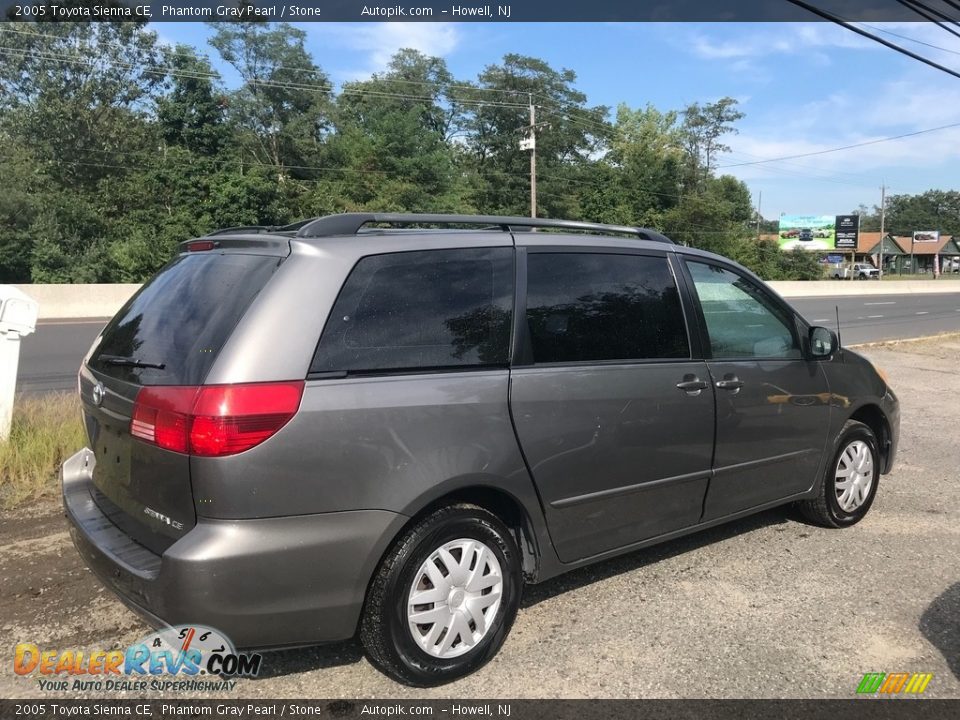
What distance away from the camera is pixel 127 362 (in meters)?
2.90

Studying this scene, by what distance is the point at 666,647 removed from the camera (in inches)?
126

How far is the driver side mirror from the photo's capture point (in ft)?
14.2

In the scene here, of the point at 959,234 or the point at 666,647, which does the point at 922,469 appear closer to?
the point at 666,647

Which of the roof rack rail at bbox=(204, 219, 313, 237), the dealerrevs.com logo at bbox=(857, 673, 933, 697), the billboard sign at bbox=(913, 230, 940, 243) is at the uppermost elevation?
the billboard sign at bbox=(913, 230, 940, 243)

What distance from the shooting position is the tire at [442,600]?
106 inches

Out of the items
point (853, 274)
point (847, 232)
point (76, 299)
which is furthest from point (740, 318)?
point (847, 232)

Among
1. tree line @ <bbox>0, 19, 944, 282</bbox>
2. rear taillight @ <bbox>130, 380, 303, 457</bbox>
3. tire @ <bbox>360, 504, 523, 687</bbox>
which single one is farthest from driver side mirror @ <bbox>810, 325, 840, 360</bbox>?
tree line @ <bbox>0, 19, 944, 282</bbox>

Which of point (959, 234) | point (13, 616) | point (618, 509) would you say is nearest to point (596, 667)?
point (618, 509)

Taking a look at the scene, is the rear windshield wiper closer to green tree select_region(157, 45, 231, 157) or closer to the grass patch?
the grass patch

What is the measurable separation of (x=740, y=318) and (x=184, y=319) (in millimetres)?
2956

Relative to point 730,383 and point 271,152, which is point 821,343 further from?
point 271,152

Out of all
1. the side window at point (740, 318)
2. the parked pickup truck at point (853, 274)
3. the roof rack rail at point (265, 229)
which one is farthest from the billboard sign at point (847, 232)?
the roof rack rail at point (265, 229)

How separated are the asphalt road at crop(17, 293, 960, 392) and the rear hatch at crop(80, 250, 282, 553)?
6855 millimetres

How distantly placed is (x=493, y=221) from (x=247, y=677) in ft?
7.23
